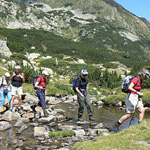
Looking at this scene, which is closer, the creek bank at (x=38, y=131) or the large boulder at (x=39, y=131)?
the creek bank at (x=38, y=131)

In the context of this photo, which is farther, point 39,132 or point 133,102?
point 39,132

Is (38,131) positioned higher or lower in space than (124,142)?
lower

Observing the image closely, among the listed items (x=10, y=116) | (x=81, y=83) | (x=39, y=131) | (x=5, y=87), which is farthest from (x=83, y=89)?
(x=5, y=87)

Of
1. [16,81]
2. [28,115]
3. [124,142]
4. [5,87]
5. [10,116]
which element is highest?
[16,81]

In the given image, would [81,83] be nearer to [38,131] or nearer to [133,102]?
[133,102]

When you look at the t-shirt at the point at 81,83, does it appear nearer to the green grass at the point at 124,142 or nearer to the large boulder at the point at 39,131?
the large boulder at the point at 39,131

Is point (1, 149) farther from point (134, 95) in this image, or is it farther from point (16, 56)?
point (16, 56)

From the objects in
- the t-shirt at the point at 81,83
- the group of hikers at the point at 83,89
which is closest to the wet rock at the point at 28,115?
the group of hikers at the point at 83,89

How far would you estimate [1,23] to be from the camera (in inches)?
7018

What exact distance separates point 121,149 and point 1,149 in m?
4.03

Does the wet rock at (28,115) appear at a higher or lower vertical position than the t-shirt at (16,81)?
lower

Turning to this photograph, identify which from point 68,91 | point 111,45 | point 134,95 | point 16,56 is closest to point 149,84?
point 68,91

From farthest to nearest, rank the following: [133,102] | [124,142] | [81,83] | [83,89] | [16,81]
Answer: [16,81] → [83,89] → [81,83] → [133,102] → [124,142]

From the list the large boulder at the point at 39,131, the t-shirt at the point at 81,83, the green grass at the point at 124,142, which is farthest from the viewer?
the t-shirt at the point at 81,83
